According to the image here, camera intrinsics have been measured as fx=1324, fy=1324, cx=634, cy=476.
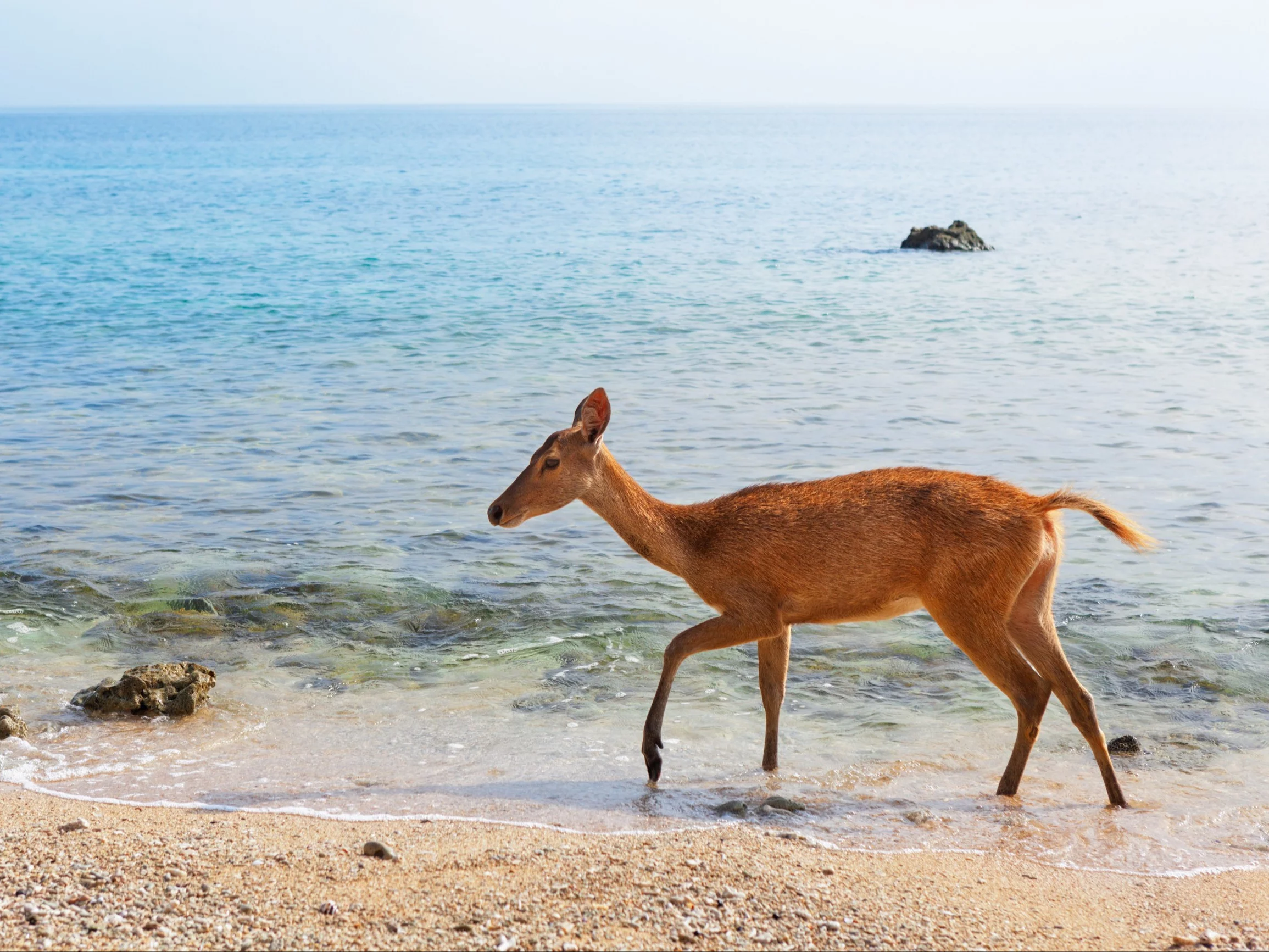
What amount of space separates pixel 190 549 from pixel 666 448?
16.8 feet

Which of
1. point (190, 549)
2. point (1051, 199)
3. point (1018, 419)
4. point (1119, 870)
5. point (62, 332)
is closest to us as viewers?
point (1119, 870)

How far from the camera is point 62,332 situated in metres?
21.7

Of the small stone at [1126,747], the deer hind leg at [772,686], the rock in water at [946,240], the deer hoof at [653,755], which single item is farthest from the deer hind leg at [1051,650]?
the rock in water at [946,240]

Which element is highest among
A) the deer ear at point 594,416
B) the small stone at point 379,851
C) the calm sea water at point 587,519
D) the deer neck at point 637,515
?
the deer ear at point 594,416

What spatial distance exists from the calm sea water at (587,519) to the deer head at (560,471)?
1.24 meters

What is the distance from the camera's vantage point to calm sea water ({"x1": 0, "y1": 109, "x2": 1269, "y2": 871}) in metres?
6.30

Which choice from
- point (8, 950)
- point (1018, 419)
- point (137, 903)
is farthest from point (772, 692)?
point (1018, 419)

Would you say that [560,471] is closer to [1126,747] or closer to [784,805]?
[784,805]

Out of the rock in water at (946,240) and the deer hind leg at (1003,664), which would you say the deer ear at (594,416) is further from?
the rock in water at (946,240)

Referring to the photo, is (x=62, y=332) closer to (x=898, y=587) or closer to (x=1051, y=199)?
(x=898, y=587)

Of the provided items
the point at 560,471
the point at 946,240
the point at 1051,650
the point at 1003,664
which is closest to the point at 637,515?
the point at 560,471

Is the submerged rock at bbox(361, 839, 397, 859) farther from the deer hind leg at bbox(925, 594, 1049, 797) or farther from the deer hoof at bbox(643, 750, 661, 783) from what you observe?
the deer hind leg at bbox(925, 594, 1049, 797)

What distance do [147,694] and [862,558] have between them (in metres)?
3.76

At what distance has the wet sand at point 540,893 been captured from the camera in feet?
14.1
